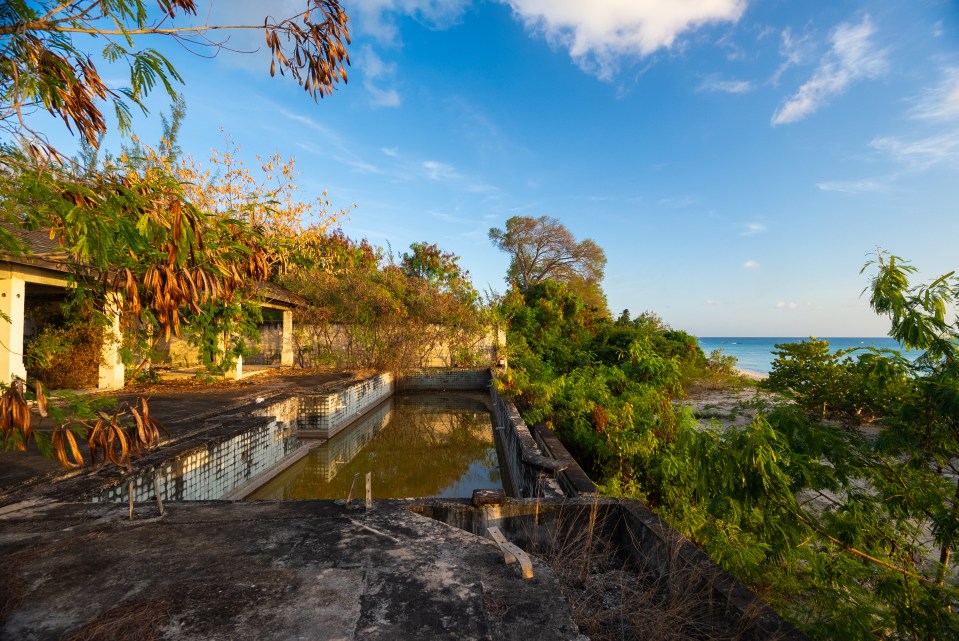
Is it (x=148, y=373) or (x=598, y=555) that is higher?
(x=148, y=373)

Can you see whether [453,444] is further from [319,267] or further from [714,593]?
[319,267]

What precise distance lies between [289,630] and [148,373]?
1037 centimetres

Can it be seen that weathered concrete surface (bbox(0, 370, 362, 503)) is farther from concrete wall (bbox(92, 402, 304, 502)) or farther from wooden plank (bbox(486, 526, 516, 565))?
wooden plank (bbox(486, 526, 516, 565))

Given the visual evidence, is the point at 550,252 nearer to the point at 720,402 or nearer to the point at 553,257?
the point at 553,257

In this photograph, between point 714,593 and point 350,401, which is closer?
point 714,593

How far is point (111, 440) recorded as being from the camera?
1503mm

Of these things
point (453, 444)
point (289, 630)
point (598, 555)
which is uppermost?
point (289, 630)

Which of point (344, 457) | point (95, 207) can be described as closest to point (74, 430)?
point (95, 207)

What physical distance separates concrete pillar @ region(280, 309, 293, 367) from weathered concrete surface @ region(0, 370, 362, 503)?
3.24 ft

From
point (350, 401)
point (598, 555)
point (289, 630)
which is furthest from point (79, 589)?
point (350, 401)

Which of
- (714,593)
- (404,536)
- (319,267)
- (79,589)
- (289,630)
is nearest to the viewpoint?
(289,630)

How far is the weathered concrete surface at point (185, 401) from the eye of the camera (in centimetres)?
354

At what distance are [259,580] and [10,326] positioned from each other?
719cm

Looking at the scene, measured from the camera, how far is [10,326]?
251 inches
